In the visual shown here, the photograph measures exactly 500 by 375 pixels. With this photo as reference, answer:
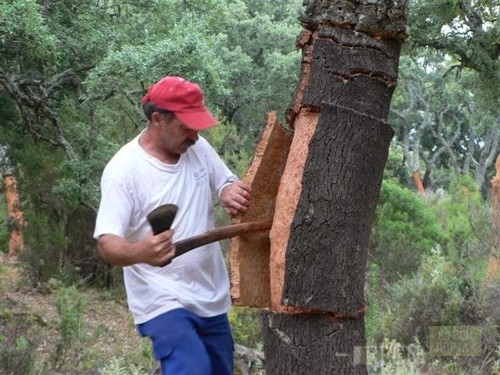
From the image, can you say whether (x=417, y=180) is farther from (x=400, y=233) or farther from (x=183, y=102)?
(x=183, y=102)

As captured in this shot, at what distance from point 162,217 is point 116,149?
22.1 feet

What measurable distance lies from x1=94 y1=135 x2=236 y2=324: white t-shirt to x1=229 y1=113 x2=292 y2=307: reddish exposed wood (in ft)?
0.40

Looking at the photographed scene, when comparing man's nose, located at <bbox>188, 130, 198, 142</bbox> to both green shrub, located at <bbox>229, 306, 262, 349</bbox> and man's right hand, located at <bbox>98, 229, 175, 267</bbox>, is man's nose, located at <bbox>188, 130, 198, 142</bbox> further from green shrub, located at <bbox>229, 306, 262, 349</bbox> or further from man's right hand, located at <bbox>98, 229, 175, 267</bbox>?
green shrub, located at <bbox>229, 306, 262, 349</bbox>

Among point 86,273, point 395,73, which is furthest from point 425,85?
point 395,73

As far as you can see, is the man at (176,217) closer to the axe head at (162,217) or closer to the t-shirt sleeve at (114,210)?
the t-shirt sleeve at (114,210)

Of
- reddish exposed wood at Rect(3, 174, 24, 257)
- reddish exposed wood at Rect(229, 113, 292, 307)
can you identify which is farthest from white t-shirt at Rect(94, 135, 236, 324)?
reddish exposed wood at Rect(3, 174, 24, 257)

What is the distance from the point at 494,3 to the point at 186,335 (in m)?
4.18

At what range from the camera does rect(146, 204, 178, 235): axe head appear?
10.3 feet

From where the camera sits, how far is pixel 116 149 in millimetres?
9766

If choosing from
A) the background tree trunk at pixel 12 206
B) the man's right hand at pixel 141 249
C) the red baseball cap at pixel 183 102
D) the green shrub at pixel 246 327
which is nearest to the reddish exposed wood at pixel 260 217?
→ the red baseball cap at pixel 183 102

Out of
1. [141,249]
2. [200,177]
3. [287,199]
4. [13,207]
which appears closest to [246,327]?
[200,177]

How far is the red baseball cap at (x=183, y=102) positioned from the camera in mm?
3434

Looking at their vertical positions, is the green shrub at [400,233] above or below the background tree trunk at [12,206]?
above

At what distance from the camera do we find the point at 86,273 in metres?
15.1
